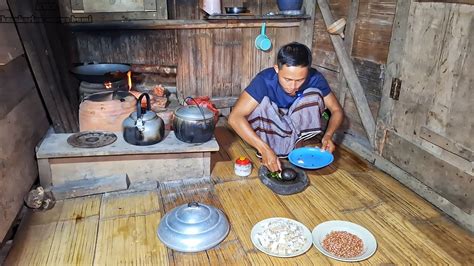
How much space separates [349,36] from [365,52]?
0.85 feet

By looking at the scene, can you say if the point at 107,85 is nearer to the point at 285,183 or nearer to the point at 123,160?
the point at 123,160

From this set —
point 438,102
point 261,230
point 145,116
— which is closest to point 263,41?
point 145,116

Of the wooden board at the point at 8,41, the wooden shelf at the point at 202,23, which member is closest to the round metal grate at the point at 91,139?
the wooden board at the point at 8,41

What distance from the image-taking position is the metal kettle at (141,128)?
2480 millimetres

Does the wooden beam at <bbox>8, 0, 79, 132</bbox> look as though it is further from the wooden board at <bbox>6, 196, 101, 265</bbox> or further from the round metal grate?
the wooden board at <bbox>6, 196, 101, 265</bbox>

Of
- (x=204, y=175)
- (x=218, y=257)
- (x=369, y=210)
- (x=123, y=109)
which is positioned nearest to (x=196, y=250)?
(x=218, y=257)

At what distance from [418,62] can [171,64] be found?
2406mm

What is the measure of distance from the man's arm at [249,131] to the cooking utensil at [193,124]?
0.21 m

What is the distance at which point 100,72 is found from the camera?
3584 millimetres

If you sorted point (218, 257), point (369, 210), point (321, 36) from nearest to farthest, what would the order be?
point (218, 257) < point (369, 210) < point (321, 36)

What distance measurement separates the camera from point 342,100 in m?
3.49

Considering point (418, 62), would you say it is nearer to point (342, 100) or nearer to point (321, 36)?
point (342, 100)

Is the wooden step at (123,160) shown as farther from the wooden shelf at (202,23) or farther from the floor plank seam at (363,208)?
the wooden shelf at (202,23)

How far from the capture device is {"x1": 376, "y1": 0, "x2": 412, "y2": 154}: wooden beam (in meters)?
2.64
